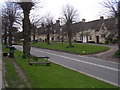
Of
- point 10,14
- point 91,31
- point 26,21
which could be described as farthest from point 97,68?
point 91,31

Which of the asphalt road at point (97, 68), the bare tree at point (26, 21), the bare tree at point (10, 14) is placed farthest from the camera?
the bare tree at point (10, 14)

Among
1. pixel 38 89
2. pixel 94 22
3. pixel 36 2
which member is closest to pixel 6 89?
pixel 38 89

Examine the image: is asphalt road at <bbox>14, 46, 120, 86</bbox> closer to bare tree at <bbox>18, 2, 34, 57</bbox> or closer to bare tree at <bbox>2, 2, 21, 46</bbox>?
bare tree at <bbox>18, 2, 34, 57</bbox>

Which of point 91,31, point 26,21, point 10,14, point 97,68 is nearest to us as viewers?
point 97,68

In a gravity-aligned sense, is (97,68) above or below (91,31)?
below

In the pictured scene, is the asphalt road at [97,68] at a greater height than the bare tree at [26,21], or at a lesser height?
lesser

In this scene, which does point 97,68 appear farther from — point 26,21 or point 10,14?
point 10,14

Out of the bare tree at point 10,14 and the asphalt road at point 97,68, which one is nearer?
the asphalt road at point 97,68

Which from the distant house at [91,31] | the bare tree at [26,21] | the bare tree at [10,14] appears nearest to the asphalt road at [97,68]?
the bare tree at [26,21]

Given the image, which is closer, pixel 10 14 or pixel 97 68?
pixel 97 68

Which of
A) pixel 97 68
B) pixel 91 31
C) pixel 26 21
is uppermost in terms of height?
pixel 91 31

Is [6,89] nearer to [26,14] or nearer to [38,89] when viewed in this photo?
[38,89]

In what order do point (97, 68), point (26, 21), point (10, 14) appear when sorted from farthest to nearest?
A: 1. point (10, 14)
2. point (26, 21)
3. point (97, 68)

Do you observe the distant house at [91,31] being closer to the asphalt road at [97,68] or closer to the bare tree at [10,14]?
the bare tree at [10,14]
